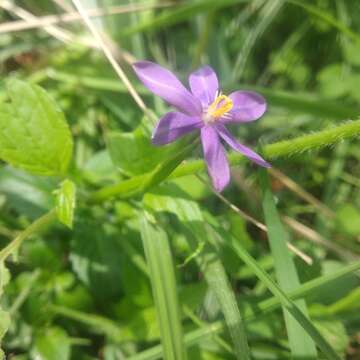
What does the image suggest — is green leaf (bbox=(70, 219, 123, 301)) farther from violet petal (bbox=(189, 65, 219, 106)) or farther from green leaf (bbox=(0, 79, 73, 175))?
violet petal (bbox=(189, 65, 219, 106))

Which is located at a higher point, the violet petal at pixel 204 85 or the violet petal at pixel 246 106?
the violet petal at pixel 204 85

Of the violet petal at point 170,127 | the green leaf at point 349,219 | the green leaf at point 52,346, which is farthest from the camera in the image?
the green leaf at point 349,219

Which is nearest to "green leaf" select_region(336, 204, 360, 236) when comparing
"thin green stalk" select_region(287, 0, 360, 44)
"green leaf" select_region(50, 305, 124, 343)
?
"thin green stalk" select_region(287, 0, 360, 44)

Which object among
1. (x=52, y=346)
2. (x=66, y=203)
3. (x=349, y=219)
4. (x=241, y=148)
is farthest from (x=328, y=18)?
(x=52, y=346)

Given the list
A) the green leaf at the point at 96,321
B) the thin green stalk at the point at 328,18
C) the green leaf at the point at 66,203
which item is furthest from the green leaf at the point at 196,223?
the thin green stalk at the point at 328,18

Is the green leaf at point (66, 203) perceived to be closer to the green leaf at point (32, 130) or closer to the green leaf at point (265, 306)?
the green leaf at point (32, 130)

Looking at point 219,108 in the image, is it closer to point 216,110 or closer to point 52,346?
point 216,110

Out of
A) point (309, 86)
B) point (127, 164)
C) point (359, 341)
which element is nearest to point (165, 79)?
point (127, 164)

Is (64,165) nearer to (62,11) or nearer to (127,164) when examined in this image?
(127,164)
